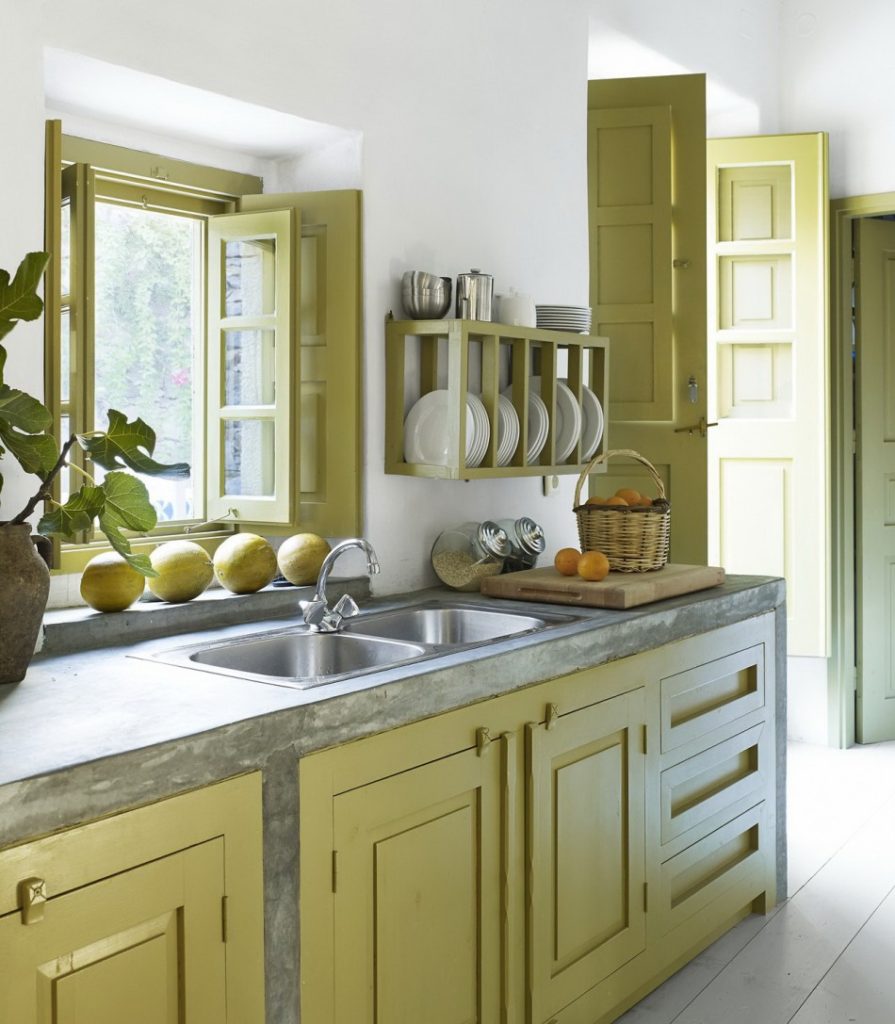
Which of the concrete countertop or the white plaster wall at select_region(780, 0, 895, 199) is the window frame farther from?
the white plaster wall at select_region(780, 0, 895, 199)

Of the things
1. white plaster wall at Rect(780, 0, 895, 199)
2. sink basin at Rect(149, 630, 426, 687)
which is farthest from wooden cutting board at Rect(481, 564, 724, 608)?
white plaster wall at Rect(780, 0, 895, 199)

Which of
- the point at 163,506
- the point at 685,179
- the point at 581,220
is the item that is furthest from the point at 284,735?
the point at 685,179

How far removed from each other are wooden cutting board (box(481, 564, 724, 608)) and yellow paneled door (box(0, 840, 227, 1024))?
1.38 metres

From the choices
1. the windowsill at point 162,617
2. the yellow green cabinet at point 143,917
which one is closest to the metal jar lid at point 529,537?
the windowsill at point 162,617

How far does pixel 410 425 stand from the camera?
118 inches

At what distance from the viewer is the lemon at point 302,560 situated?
283 centimetres

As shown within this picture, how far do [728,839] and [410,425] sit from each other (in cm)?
142

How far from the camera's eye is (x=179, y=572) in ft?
8.34

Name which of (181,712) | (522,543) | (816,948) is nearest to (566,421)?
(522,543)

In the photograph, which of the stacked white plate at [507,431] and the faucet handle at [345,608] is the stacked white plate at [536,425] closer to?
the stacked white plate at [507,431]

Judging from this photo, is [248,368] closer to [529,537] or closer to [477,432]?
[477,432]

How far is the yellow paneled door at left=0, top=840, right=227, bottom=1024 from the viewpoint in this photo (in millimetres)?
1385

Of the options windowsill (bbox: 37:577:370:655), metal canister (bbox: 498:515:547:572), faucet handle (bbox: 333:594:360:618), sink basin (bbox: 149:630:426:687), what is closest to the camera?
windowsill (bbox: 37:577:370:655)

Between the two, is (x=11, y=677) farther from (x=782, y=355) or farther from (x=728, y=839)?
(x=782, y=355)
